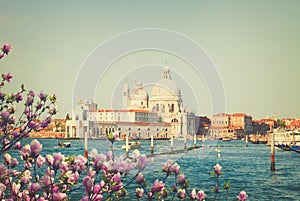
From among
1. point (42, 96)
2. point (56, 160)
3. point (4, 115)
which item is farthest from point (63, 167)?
point (42, 96)

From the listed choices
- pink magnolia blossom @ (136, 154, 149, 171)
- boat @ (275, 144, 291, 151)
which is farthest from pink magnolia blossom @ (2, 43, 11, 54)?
boat @ (275, 144, 291, 151)

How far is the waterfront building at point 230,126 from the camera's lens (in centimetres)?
8750

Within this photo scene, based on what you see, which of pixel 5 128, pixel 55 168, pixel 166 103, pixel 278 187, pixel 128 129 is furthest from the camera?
pixel 166 103

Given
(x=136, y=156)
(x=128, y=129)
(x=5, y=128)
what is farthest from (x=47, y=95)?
(x=128, y=129)

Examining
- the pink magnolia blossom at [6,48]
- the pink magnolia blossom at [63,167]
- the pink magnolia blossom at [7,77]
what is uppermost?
the pink magnolia blossom at [6,48]

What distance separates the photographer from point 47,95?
2.93m

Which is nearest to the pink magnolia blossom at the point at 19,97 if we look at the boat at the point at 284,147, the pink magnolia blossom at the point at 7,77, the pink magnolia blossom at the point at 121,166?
the pink magnolia blossom at the point at 7,77

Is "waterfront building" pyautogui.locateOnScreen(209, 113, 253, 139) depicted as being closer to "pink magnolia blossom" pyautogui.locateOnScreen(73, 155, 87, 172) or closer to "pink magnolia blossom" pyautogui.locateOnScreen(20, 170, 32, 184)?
"pink magnolia blossom" pyautogui.locateOnScreen(20, 170, 32, 184)

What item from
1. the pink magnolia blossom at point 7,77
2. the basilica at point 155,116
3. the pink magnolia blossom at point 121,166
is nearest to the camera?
the pink magnolia blossom at point 121,166

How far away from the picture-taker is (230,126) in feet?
306

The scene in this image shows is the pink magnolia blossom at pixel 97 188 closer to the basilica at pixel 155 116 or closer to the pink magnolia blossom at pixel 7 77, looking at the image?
the pink magnolia blossom at pixel 7 77

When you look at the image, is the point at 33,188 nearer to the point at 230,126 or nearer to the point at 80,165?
the point at 80,165

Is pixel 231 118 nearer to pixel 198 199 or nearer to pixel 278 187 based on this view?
pixel 278 187

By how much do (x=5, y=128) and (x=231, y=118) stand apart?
317 ft
